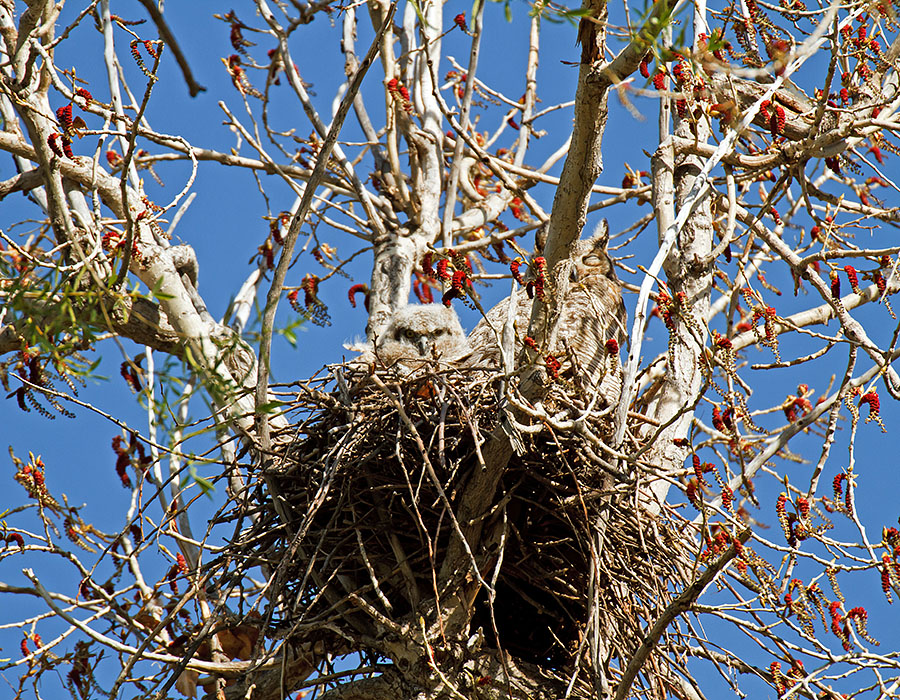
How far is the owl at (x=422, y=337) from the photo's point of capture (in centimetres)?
499

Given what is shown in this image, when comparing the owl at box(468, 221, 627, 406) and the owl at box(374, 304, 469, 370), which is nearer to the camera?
the owl at box(468, 221, 627, 406)

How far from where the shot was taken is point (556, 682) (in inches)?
155

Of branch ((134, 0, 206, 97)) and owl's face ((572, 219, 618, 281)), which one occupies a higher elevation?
owl's face ((572, 219, 618, 281))

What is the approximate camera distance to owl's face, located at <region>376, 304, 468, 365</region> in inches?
197

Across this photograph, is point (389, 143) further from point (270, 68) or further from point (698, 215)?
point (698, 215)

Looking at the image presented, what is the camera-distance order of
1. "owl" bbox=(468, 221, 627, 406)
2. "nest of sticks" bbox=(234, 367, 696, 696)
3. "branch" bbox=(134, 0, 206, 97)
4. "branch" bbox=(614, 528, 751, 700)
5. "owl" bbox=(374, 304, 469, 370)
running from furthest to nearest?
"owl" bbox=(374, 304, 469, 370), "owl" bbox=(468, 221, 627, 406), "nest of sticks" bbox=(234, 367, 696, 696), "branch" bbox=(614, 528, 751, 700), "branch" bbox=(134, 0, 206, 97)

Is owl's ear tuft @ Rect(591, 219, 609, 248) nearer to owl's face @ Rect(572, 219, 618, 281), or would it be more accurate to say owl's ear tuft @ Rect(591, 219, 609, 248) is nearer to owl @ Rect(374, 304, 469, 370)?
owl's face @ Rect(572, 219, 618, 281)

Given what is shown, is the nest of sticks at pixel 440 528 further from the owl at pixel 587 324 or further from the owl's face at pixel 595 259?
the owl's face at pixel 595 259

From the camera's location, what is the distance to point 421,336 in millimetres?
5031

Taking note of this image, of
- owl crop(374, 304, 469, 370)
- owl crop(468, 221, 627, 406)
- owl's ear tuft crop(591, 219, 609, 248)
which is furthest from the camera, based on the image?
owl's ear tuft crop(591, 219, 609, 248)

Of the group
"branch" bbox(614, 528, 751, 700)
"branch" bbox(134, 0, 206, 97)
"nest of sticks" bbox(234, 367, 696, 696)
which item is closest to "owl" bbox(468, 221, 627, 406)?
"nest of sticks" bbox(234, 367, 696, 696)

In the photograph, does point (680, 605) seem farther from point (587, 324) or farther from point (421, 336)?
point (587, 324)

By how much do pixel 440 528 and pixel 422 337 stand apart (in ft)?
4.96

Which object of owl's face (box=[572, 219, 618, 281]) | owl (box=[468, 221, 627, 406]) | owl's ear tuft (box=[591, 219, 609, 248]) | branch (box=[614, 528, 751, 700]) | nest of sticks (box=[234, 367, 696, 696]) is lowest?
branch (box=[614, 528, 751, 700])
